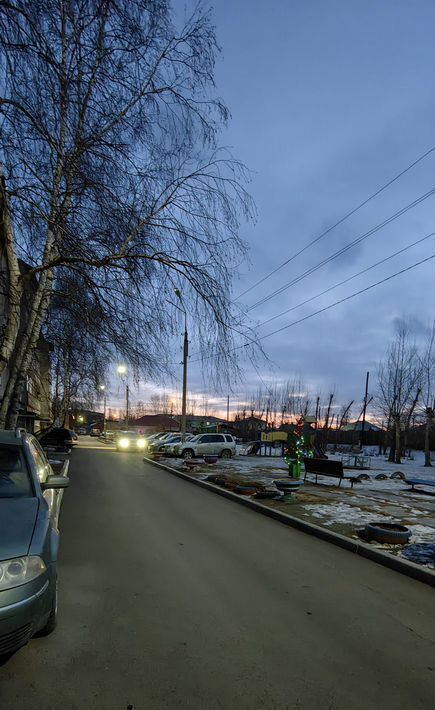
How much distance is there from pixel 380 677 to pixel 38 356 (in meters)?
9.49

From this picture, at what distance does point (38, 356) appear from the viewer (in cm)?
1063

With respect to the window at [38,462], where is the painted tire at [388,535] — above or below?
below

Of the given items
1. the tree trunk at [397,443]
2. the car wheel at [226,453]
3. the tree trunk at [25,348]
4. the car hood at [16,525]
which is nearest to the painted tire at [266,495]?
the tree trunk at [25,348]

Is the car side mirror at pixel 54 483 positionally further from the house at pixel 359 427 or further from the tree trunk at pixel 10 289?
the house at pixel 359 427

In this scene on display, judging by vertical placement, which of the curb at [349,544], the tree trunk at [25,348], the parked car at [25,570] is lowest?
the curb at [349,544]

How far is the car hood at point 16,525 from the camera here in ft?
9.35

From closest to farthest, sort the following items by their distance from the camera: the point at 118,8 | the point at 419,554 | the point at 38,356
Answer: the point at 118,8 < the point at 419,554 < the point at 38,356

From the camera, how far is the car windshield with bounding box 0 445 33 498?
3.98m

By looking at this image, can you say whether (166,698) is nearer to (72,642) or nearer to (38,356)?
(72,642)

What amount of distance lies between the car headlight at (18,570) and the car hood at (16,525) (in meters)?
0.04

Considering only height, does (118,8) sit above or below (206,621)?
above

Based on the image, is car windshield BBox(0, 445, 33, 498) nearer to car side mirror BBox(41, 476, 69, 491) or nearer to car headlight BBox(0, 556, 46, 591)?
car side mirror BBox(41, 476, 69, 491)

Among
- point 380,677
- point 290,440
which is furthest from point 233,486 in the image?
point 380,677

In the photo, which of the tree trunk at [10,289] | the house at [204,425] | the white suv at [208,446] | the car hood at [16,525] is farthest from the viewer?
the house at [204,425]
